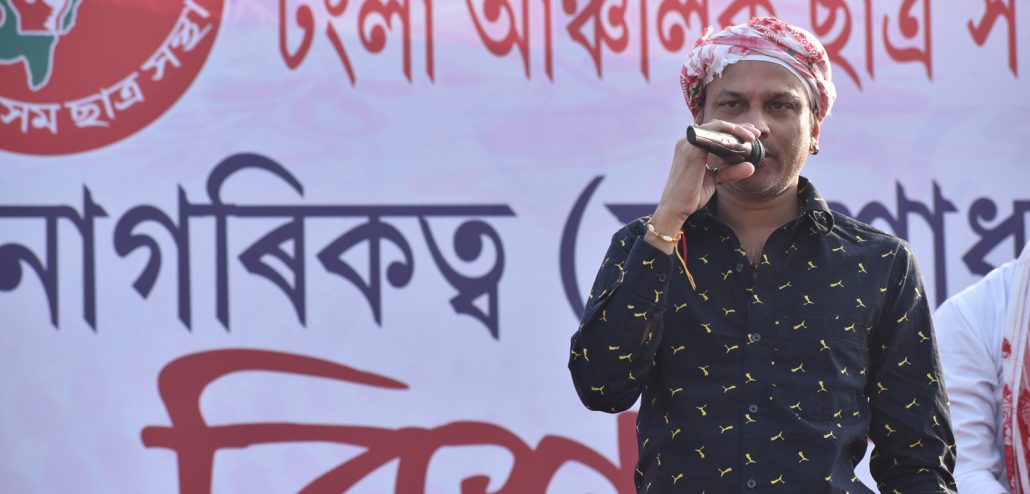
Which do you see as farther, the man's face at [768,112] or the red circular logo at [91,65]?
the red circular logo at [91,65]

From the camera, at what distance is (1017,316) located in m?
2.42

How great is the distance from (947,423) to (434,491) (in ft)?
5.49

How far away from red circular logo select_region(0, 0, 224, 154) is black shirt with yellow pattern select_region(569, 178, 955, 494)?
68.8 inches

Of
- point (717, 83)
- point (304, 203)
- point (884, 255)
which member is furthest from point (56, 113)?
point (884, 255)

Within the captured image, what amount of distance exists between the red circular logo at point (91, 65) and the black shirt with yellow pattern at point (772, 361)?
1.75 metres

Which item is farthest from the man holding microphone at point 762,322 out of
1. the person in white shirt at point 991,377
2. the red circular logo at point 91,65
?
the red circular logo at point 91,65

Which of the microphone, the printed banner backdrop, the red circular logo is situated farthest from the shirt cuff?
the red circular logo

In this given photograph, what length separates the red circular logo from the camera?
116 inches

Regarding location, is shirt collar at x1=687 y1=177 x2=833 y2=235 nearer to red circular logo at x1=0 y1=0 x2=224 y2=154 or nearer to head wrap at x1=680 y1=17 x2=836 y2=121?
head wrap at x1=680 y1=17 x2=836 y2=121

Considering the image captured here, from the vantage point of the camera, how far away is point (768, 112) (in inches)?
64.0

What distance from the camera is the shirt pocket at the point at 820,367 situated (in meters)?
1.53

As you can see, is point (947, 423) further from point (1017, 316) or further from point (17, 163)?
point (17, 163)

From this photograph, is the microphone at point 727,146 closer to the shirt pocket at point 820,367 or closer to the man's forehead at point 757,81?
the man's forehead at point 757,81

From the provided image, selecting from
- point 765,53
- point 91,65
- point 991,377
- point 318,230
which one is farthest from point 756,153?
point 91,65
